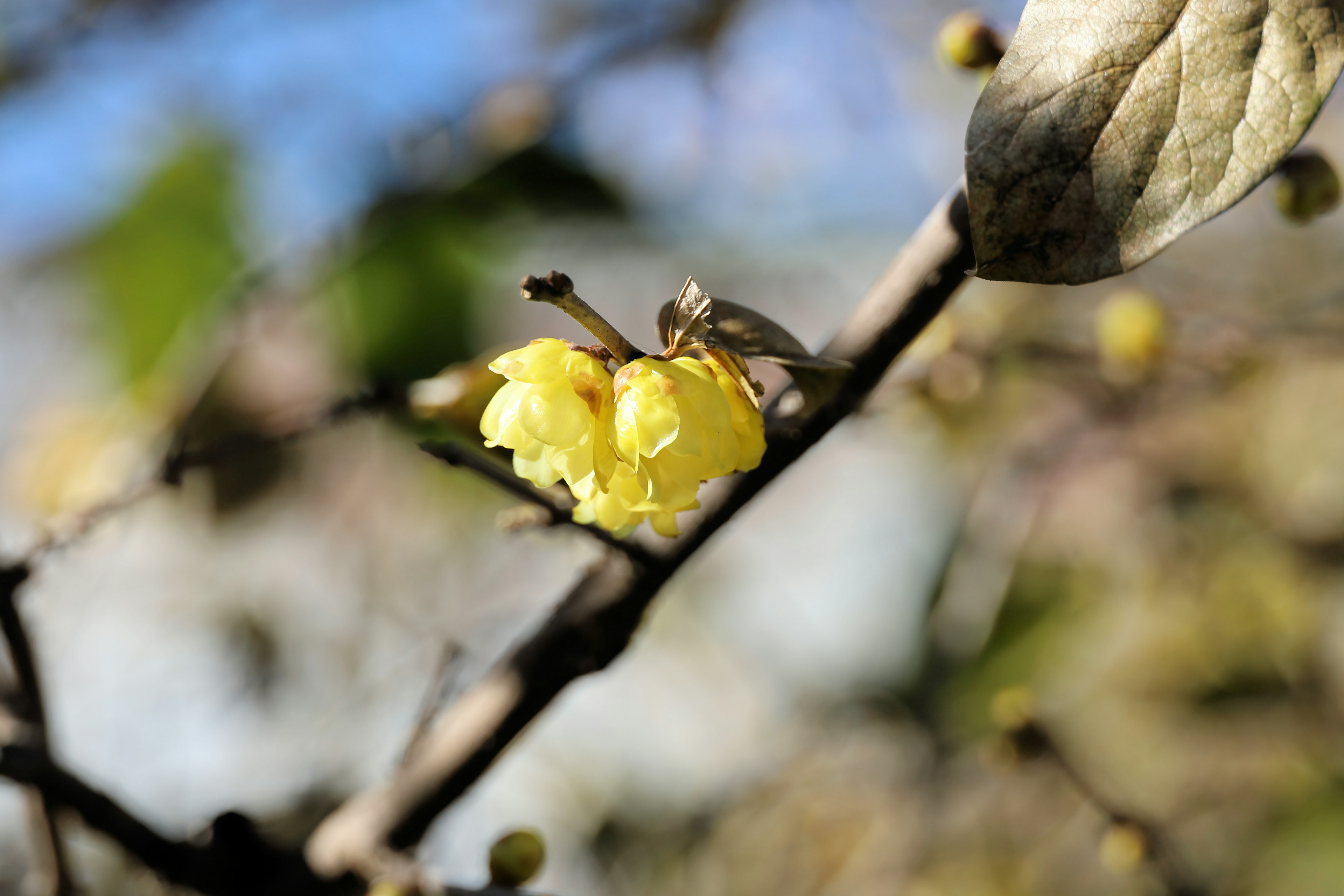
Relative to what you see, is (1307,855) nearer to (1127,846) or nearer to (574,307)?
(1127,846)

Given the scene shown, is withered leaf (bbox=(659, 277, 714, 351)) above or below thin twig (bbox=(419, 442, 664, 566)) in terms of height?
above

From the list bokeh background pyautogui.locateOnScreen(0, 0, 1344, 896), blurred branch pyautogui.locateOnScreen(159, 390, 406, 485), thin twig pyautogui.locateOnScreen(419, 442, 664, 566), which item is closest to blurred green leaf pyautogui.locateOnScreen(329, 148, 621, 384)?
bokeh background pyautogui.locateOnScreen(0, 0, 1344, 896)

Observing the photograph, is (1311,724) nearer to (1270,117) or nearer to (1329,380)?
(1329,380)

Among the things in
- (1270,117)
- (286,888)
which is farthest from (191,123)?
(1270,117)

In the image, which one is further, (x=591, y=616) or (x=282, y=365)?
(x=282, y=365)

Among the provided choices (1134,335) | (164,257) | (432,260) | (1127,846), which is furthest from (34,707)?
(164,257)

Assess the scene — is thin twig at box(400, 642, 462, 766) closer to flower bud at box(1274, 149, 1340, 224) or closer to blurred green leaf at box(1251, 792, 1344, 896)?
flower bud at box(1274, 149, 1340, 224)
